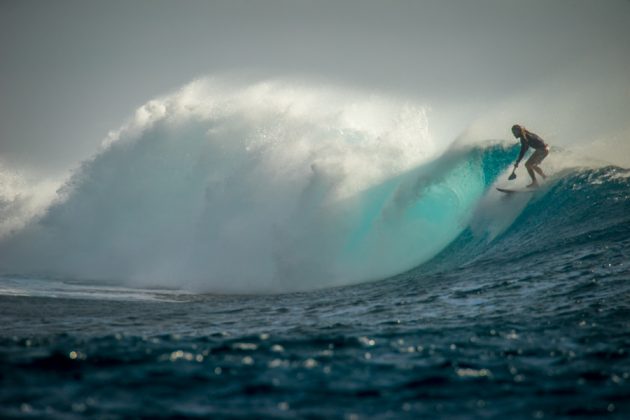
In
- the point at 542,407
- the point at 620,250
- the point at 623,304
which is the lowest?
the point at 542,407

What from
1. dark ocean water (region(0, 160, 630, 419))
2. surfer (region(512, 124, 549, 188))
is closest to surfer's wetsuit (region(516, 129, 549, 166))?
surfer (region(512, 124, 549, 188))

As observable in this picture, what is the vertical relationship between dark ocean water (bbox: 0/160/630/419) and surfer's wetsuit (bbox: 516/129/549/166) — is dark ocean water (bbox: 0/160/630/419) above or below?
below

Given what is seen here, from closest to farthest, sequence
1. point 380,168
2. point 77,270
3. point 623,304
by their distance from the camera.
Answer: point 623,304 → point 380,168 → point 77,270

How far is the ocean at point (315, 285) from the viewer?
4.94 m

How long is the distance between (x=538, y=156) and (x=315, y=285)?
772cm

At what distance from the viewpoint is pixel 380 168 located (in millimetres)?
20156

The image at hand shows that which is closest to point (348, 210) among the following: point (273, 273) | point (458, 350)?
point (273, 273)

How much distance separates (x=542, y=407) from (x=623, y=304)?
163 inches

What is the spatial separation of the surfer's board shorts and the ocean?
73 centimetres

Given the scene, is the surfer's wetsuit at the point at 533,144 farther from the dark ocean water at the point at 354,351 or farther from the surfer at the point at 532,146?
the dark ocean water at the point at 354,351

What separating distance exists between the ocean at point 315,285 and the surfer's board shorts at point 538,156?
2.40ft

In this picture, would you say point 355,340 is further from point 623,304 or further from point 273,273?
point 273,273

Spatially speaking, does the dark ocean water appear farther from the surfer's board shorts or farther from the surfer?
the surfer's board shorts

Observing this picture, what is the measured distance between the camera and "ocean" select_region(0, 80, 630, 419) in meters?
4.94
